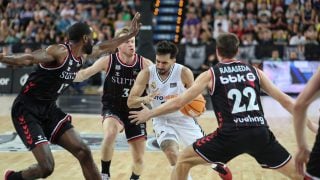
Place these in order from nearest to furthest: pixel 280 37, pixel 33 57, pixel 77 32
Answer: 1. pixel 33 57
2. pixel 77 32
3. pixel 280 37

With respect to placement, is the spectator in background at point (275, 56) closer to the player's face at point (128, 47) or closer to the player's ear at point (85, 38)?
the player's face at point (128, 47)

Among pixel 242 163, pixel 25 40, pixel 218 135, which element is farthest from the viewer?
pixel 25 40

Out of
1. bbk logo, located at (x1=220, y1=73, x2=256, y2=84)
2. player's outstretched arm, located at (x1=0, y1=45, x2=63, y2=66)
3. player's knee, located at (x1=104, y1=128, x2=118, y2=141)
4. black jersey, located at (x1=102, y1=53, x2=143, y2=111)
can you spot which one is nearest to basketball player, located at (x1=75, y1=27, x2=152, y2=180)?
black jersey, located at (x1=102, y1=53, x2=143, y2=111)

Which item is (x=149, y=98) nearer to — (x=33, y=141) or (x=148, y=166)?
(x=33, y=141)

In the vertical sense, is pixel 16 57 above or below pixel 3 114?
above

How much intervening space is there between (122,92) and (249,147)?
2690 mm

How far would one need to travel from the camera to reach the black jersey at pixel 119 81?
755cm

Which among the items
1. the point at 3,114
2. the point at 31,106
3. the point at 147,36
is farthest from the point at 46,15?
the point at 31,106

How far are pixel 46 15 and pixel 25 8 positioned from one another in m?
1.03

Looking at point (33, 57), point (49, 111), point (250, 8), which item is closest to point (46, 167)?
point (49, 111)

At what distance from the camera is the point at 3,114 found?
46.7 ft

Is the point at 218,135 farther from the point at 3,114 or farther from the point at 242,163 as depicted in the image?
the point at 3,114

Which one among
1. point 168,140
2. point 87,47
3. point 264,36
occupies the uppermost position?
point 87,47

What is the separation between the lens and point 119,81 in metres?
7.57
